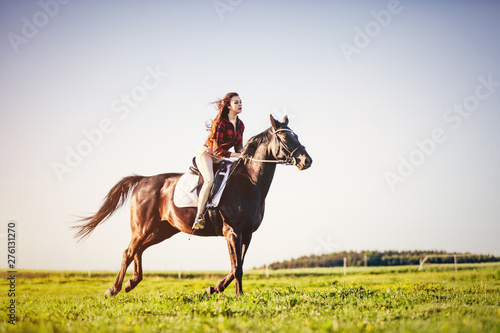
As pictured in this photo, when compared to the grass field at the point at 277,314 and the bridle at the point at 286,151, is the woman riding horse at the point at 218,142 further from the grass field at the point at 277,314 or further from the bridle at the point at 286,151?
the grass field at the point at 277,314

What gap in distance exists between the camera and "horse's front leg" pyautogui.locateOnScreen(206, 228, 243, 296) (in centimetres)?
781

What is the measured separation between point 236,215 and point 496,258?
2460 cm

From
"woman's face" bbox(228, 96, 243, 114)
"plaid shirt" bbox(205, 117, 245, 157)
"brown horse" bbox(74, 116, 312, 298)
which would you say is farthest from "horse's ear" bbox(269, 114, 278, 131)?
"plaid shirt" bbox(205, 117, 245, 157)

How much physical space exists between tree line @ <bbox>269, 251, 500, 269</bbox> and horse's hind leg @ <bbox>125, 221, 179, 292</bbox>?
21.1 m

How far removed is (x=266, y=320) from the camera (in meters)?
5.75

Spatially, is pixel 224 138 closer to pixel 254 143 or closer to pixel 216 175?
pixel 254 143

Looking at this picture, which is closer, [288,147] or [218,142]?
[288,147]

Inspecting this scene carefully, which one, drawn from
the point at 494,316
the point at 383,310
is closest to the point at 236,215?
the point at 383,310

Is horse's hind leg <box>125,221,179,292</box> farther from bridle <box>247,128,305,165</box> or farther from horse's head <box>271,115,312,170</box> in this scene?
horse's head <box>271,115,312,170</box>

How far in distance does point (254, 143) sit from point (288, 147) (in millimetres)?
834

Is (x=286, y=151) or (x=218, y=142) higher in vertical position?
(x=218, y=142)

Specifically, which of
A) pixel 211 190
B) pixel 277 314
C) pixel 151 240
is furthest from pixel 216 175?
pixel 277 314

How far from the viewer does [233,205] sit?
8242 millimetres

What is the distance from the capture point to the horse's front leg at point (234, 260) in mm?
7812
